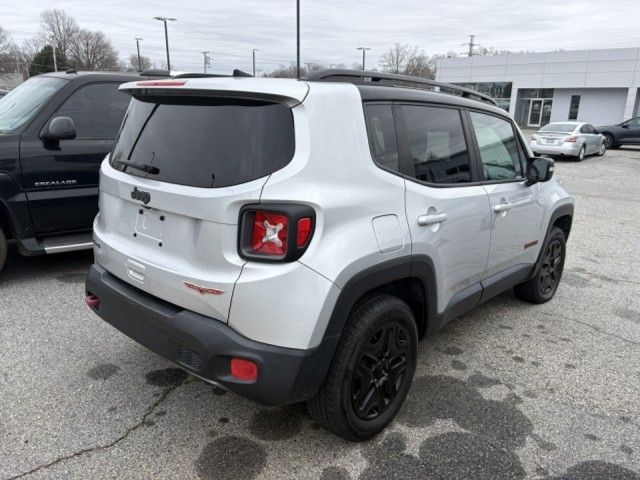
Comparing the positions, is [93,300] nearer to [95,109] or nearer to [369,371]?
[369,371]

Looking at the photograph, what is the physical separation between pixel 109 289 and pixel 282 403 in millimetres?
1159

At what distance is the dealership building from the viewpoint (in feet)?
115

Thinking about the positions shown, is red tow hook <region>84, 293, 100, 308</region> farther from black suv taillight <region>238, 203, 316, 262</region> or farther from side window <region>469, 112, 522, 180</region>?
side window <region>469, 112, 522, 180</region>


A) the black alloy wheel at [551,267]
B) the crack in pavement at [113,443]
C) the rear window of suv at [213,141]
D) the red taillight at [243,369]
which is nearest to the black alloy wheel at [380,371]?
the red taillight at [243,369]

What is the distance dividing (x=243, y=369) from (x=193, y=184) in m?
0.86

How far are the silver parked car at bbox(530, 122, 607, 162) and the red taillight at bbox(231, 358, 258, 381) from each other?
1863cm

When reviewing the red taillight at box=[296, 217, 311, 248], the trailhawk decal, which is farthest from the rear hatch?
the red taillight at box=[296, 217, 311, 248]

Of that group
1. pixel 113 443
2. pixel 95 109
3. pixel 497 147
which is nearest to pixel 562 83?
pixel 497 147

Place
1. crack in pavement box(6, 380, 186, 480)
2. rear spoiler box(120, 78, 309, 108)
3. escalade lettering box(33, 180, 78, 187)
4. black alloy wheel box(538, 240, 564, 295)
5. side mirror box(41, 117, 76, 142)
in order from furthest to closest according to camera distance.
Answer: black alloy wheel box(538, 240, 564, 295), escalade lettering box(33, 180, 78, 187), side mirror box(41, 117, 76, 142), crack in pavement box(6, 380, 186, 480), rear spoiler box(120, 78, 309, 108)

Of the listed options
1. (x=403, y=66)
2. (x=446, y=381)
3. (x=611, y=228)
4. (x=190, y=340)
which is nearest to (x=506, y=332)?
(x=446, y=381)

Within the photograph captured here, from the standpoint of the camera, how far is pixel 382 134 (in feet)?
8.52

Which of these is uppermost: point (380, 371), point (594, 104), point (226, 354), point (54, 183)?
point (54, 183)

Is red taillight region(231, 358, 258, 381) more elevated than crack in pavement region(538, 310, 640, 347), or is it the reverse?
red taillight region(231, 358, 258, 381)

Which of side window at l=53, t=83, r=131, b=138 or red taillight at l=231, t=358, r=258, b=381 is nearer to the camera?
red taillight at l=231, t=358, r=258, b=381
